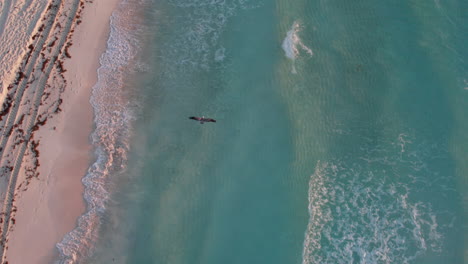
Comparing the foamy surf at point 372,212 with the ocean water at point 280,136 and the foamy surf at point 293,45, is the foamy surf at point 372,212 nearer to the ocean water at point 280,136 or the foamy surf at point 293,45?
the ocean water at point 280,136

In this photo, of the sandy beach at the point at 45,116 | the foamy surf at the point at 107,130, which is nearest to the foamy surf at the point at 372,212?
the foamy surf at the point at 107,130

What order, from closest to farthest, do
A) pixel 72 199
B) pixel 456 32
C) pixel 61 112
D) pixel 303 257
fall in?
pixel 303 257
pixel 72 199
pixel 61 112
pixel 456 32

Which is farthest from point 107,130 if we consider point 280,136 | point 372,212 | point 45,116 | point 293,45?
point 372,212

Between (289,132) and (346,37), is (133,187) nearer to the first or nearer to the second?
(289,132)

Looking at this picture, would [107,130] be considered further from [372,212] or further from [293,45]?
[372,212]

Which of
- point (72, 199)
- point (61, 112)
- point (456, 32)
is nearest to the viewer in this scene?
point (72, 199)

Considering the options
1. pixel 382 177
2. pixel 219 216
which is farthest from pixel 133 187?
pixel 382 177
